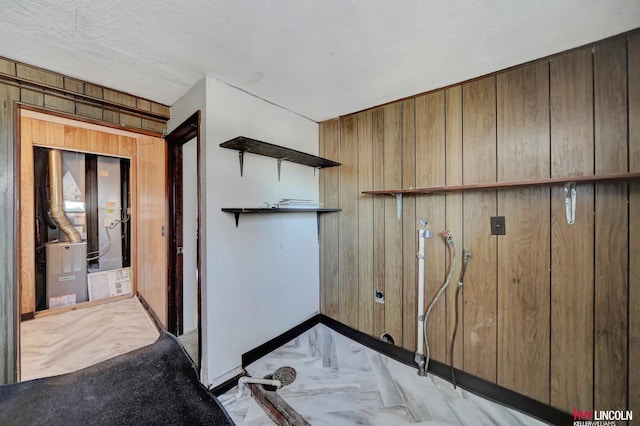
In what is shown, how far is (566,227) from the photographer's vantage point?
54.9 inches

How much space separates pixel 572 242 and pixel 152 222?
3.81 m

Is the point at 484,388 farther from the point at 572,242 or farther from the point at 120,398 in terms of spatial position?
the point at 120,398

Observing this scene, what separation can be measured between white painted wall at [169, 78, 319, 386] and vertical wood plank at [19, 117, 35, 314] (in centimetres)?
227

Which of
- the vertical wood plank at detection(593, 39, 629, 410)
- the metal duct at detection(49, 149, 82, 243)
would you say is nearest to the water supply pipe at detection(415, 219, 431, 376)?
the vertical wood plank at detection(593, 39, 629, 410)

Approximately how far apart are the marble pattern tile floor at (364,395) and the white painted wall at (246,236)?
31cm

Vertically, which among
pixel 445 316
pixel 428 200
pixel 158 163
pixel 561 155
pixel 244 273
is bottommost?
pixel 445 316

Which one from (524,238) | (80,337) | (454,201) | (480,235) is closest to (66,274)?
(80,337)

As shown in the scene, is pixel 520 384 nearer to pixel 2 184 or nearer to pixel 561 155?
pixel 561 155

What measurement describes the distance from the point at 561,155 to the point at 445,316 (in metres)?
1.34

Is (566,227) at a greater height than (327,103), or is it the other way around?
(327,103)

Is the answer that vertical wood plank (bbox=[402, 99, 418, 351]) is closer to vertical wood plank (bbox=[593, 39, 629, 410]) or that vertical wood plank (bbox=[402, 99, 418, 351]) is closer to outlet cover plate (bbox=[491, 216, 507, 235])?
outlet cover plate (bbox=[491, 216, 507, 235])

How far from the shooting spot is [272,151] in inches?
75.2

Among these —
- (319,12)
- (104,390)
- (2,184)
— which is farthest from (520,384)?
(2,184)

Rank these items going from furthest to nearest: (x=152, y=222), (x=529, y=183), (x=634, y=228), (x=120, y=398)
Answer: (x=152, y=222) < (x=529, y=183) < (x=634, y=228) < (x=120, y=398)
